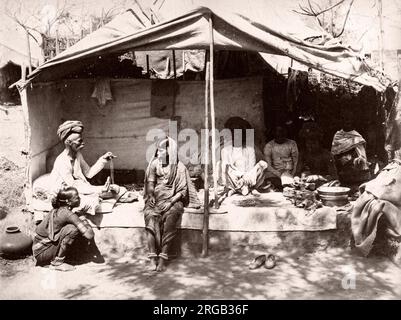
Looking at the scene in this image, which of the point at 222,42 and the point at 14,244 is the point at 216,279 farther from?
the point at 222,42

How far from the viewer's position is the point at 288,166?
24.2 feet

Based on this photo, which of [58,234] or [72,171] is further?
[72,171]

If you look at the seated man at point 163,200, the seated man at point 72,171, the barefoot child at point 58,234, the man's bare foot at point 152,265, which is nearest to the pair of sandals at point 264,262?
the seated man at point 163,200

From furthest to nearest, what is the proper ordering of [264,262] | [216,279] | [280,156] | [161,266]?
[280,156] < [264,262] < [161,266] < [216,279]

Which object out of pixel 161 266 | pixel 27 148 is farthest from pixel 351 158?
pixel 27 148

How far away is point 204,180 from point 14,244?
8.51 feet

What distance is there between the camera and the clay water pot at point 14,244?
573cm

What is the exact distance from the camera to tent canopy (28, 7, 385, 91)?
19.0 feet

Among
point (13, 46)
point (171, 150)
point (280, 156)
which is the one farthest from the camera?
point (13, 46)

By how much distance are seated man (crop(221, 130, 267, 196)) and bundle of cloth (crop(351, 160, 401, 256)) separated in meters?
1.61

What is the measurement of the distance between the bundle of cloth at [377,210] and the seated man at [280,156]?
5.62 feet

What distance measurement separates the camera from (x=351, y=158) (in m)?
6.85

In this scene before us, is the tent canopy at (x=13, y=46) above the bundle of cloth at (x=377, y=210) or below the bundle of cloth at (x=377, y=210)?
above

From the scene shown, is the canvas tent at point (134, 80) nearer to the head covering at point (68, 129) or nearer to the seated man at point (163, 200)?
the seated man at point (163, 200)
